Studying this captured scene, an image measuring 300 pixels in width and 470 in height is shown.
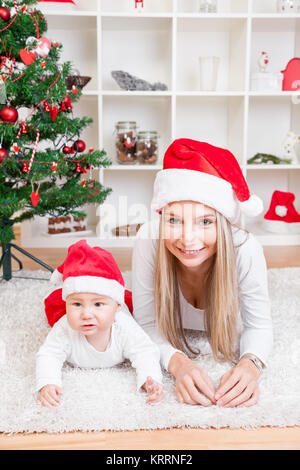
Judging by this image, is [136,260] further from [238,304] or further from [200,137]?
[200,137]

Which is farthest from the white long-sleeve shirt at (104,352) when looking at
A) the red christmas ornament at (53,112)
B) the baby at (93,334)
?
the red christmas ornament at (53,112)

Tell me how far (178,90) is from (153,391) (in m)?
2.18

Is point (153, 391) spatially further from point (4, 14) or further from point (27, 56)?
point (4, 14)

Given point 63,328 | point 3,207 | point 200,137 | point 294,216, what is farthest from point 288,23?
point 63,328

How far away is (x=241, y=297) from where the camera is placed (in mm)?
1172

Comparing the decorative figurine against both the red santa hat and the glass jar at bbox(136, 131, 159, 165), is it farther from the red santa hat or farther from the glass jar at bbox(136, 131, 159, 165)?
the red santa hat

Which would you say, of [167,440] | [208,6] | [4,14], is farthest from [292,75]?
[167,440]

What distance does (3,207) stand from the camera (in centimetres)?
161

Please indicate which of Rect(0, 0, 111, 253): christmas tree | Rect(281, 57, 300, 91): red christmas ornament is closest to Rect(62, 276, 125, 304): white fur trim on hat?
Rect(0, 0, 111, 253): christmas tree

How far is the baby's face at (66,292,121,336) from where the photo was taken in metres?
1.02

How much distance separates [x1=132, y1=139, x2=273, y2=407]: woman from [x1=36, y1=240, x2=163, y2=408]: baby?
0.20 feet

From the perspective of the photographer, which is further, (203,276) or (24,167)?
(24,167)

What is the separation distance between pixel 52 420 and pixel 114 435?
0.12 meters

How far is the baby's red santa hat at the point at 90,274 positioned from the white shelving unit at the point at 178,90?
4.91 ft
